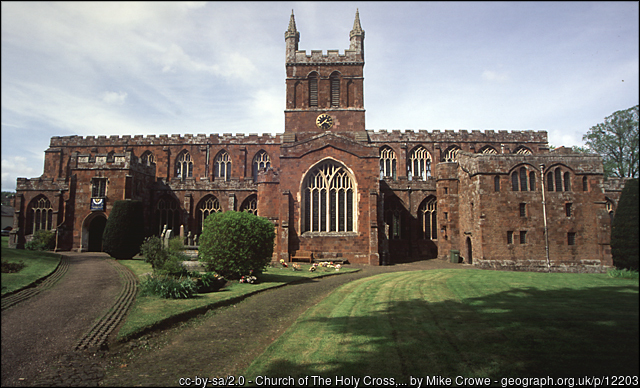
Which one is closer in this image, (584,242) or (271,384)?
(271,384)

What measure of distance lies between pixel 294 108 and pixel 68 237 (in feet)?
79.0

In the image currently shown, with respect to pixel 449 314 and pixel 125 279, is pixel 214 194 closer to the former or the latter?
pixel 125 279

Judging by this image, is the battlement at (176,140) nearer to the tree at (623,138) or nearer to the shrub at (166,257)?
the shrub at (166,257)

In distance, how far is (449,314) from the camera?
34.2ft

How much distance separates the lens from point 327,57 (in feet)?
125

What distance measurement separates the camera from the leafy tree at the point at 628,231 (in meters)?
3.51

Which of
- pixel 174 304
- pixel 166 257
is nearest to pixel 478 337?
pixel 174 304

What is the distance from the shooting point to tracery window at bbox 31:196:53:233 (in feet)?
113

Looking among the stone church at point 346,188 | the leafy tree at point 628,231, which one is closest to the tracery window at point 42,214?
the stone church at point 346,188

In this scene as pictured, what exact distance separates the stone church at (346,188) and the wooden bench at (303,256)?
52 centimetres

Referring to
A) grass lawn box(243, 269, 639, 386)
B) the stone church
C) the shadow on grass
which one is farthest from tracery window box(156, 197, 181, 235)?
the shadow on grass

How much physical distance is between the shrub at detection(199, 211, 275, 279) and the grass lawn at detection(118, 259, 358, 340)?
34.7 inches

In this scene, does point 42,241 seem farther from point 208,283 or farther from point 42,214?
point 208,283

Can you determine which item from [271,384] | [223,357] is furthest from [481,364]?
[223,357]
